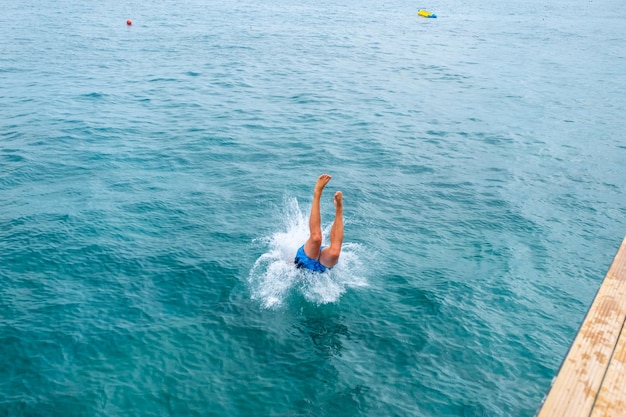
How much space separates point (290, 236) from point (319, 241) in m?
3.42

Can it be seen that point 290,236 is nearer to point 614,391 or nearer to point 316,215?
point 316,215

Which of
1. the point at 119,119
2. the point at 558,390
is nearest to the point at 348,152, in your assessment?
the point at 119,119

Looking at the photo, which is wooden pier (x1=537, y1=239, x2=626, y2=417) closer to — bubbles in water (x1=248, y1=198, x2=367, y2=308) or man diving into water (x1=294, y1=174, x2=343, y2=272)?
man diving into water (x1=294, y1=174, x2=343, y2=272)

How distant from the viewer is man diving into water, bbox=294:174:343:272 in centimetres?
1285

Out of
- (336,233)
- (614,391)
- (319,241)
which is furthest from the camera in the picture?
(319,241)

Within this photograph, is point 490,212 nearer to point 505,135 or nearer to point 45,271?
point 505,135

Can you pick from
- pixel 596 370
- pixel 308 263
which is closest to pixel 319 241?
pixel 308 263

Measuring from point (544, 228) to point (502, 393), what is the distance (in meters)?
7.82

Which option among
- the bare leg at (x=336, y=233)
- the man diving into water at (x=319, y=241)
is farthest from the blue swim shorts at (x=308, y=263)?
the bare leg at (x=336, y=233)

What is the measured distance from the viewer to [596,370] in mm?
7383

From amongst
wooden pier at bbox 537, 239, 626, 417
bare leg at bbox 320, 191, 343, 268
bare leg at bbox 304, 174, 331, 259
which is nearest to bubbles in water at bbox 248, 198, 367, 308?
bare leg at bbox 320, 191, 343, 268

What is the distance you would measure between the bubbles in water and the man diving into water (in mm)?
508

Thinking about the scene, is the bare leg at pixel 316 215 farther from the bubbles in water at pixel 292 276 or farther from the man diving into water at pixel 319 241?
the bubbles in water at pixel 292 276

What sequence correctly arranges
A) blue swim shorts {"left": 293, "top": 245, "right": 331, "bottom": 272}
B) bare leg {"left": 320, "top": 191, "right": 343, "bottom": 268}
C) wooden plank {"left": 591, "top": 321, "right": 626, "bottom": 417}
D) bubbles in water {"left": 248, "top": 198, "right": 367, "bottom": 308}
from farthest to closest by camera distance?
bubbles in water {"left": 248, "top": 198, "right": 367, "bottom": 308} < blue swim shorts {"left": 293, "top": 245, "right": 331, "bottom": 272} < bare leg {"left": 320, "top": 191, "right": 343, "bottom": 268} < wooden plank {"left": 591, "top": 321, "right": 626, "bottom": 417}
